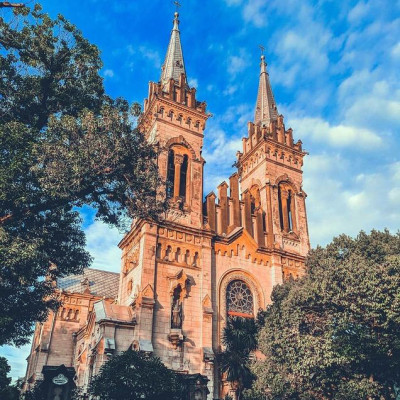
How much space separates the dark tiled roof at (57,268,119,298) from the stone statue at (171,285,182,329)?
691 inches

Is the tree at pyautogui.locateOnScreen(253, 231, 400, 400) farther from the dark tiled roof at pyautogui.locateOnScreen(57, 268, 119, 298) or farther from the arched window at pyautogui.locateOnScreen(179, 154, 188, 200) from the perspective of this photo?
the dark tiled roof at pyautogui.locateOnScreen(57, 268, 119, 298)

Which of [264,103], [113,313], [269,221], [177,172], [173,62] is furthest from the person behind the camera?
[264,103]

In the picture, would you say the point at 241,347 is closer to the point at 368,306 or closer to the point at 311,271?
the point at 311,271

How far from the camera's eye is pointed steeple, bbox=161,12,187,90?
111 feet

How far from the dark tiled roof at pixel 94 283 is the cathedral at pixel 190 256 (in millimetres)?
272

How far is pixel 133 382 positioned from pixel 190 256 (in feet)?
37.7

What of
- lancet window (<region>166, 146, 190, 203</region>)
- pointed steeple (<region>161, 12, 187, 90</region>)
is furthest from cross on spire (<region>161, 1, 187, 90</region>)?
lancet window (<region>166, 146, 190, 203</region>)

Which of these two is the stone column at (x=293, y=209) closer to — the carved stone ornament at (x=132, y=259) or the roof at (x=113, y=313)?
the carved stone ornament at (x=132, y=259)

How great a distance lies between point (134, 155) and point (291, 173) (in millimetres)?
20914

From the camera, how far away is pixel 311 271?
22.8 metres

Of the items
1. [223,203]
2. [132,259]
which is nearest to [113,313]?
[132,259]

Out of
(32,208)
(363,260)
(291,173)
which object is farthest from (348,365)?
(291,173)

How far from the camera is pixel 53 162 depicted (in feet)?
48.3

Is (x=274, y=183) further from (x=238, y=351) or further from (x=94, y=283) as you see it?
(x=94, y=283)
